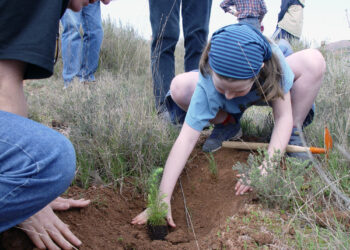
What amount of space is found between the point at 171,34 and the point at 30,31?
209 centimetres

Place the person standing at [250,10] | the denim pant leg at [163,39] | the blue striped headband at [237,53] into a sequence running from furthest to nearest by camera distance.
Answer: the person standing at [250,10]
the denim pant leg at [163,39]
the blue striped headband at [237,53]

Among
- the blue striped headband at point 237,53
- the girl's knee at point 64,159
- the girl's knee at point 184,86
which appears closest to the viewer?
the girl's knee at point 64,159

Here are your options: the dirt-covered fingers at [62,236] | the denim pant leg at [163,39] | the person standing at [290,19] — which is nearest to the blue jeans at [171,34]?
the denim pant leg at [163,39]

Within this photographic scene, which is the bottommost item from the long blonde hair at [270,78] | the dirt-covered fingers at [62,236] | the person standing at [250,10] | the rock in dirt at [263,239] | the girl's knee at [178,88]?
the dirt-covered fingers at [62,236]

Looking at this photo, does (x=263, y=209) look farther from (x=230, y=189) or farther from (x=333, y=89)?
(x=333, y=89)

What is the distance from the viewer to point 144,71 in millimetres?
5871

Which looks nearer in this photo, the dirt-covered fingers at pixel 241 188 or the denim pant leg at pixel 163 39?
the dirt-covered fingers at pixel 241 188

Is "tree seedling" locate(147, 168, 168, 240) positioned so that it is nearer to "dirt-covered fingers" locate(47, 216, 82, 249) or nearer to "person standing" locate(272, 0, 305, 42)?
"dirt-covered fingers" locate(47, 216, 82, 249)

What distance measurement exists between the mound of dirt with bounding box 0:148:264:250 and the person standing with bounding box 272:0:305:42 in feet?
15.5

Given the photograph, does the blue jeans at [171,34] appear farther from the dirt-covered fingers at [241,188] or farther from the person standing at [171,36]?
the dirt-covered fingers at [241,188]

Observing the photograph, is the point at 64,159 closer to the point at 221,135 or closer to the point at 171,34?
the point at 221,135

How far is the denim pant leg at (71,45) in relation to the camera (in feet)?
12.8

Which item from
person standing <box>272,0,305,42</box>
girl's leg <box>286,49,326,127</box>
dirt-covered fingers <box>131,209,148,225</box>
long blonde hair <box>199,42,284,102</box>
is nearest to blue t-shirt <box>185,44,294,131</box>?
long blonde hair <box>199,42,284,102</box>

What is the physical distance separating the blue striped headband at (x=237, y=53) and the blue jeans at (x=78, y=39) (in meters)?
2.26
